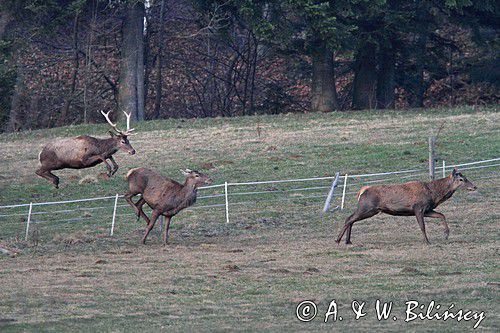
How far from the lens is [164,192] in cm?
2378

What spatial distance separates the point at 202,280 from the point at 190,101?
3836 centimetres

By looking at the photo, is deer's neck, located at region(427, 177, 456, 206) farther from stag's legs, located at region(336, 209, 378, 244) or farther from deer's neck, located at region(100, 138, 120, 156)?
deer's neck, located at region(100, 138, 120, 156)

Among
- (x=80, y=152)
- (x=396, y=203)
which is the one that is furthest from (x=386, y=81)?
(x=80, y=152)

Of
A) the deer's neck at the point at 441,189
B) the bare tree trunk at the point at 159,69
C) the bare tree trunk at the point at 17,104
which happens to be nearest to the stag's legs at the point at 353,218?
the deer's neck at the point at 441,189

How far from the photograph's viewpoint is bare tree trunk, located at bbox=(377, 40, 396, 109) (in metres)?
47.2

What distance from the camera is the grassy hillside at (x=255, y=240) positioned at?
15.5m

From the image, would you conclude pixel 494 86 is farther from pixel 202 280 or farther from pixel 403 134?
pixel 202 280

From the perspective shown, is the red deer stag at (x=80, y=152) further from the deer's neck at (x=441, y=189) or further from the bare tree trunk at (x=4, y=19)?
the deer's neck at (x=441, y=189)

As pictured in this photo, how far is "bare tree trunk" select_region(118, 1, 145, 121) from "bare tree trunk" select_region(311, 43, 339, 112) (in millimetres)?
7110

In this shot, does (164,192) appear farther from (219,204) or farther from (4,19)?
(4,19)

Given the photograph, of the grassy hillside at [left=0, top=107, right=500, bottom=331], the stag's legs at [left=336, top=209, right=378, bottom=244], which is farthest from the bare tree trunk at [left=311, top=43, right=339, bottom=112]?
the stag's legs at [left=336, top=209, right=378, bottom=244]

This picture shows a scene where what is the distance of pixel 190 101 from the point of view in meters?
56.1

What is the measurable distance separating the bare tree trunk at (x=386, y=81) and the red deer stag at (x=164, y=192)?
2413cm

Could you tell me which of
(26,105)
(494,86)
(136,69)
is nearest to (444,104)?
(494,86)
